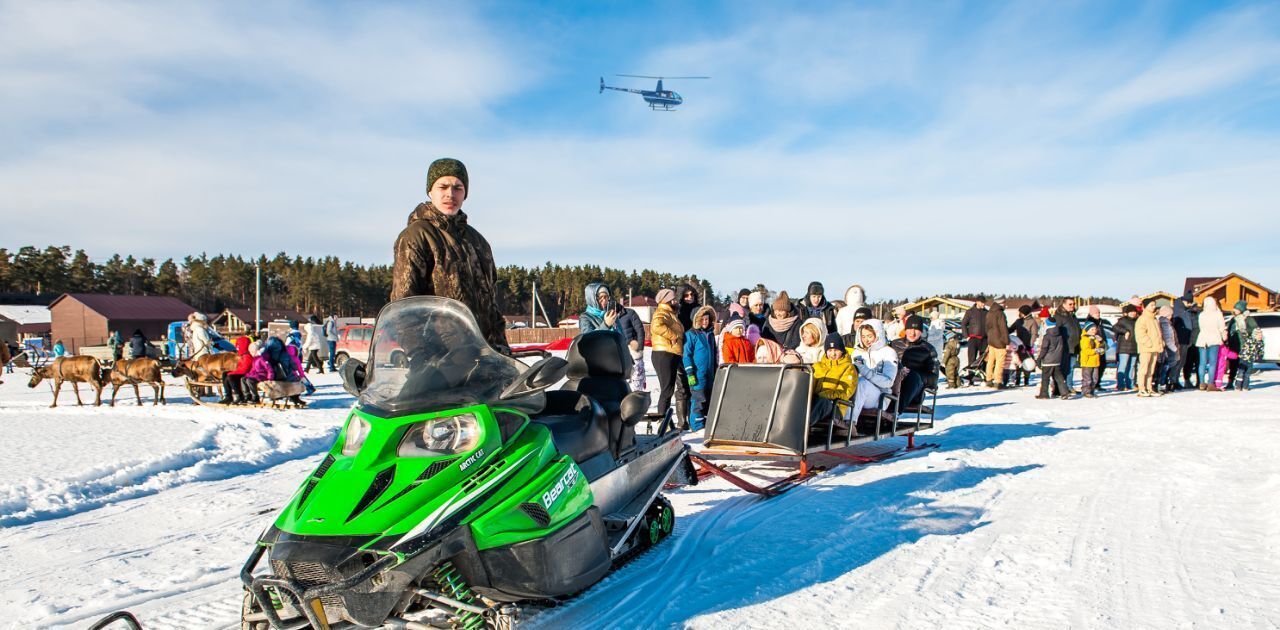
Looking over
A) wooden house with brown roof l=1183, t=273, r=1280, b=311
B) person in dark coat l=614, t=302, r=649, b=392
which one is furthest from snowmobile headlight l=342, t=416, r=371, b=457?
wooden house with brown roof l=1183, t=273, r=1280, b=311

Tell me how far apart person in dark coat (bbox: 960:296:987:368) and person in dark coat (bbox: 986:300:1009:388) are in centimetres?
39

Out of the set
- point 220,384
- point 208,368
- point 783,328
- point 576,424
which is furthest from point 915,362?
point 208,368

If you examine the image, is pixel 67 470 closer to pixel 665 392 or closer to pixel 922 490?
pixel 665 392

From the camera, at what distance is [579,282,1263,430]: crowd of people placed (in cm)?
763

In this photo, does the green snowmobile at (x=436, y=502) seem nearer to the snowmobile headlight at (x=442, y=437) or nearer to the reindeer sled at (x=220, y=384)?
the snowmobile headlight at (x=442, y=437)

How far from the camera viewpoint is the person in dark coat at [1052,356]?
1283 centimetres

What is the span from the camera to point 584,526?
320 cm

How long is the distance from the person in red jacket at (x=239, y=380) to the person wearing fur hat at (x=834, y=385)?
9169 mm

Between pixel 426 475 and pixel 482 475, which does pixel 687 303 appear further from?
pixel 426 475

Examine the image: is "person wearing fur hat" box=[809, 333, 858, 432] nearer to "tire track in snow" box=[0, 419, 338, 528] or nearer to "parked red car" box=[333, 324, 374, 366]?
"tire track in snow" box=[0, 419, 338, 528]

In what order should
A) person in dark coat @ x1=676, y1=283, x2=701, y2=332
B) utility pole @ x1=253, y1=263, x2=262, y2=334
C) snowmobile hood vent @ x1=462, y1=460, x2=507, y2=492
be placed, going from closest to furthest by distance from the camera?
snowmobile hood vent @ x1=462, y1=460, x2=507, y2=492 < person in dark coat @ x1=676, y1=283, x2=701, y2=332 < utility pole @ x1=253, y1=263, x2=262, y2=334

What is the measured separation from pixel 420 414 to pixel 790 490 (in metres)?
3.79

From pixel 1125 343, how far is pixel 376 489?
1473 cm

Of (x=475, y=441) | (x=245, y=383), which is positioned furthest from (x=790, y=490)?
(x=245, y=383)
